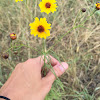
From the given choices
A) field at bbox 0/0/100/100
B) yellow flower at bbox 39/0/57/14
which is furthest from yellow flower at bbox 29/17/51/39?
field at bbox 0/0/100/100

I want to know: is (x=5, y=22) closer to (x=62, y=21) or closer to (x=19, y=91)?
(x=62, y=21)

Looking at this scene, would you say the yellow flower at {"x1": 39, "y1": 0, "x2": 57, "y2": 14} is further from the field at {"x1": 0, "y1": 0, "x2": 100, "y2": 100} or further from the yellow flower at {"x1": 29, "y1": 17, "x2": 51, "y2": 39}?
the field at {"x1": 0, "y1": 0, "x2": 100, "y2": 100}

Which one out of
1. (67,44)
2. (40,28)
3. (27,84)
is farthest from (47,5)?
(67,44)

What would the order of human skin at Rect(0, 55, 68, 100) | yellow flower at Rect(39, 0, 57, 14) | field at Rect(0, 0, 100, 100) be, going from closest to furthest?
human skin at Rect(0, 55, 68, 100) < yellow flower at Rect(39, 0, 57, 14) < field at Rect(0, 0, 100, 100)

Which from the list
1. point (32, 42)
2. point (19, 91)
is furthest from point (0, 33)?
point (19, 91)

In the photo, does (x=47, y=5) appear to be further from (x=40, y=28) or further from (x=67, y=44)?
(x=67, y=44)

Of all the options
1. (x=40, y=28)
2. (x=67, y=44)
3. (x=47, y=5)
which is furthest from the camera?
(x=67, y=44)

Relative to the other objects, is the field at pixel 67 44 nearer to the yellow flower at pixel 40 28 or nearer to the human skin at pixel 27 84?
the human skin at pixel 27 84

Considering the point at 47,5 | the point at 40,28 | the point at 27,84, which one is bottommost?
the point at 27,84

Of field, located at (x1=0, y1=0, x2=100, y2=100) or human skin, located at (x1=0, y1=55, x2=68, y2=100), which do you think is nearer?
human skin, located at (x1=0, y1=55, x2=68, y2=100)
